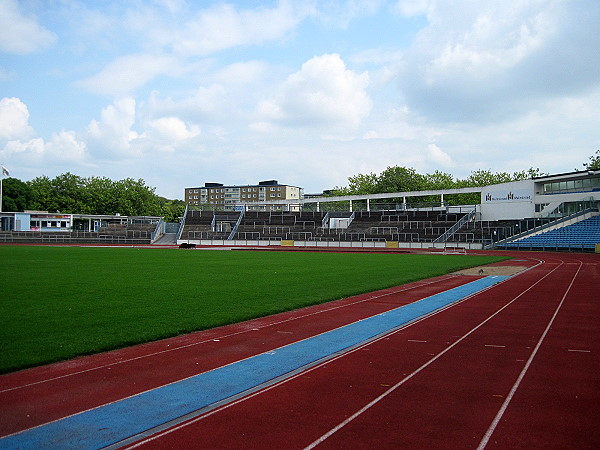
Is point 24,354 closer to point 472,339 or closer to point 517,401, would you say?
point 517,401

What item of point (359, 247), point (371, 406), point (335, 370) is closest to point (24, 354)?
point (335, 370)

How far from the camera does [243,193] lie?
597 feet

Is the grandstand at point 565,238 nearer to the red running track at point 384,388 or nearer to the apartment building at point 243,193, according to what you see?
the red running track at point 384,388

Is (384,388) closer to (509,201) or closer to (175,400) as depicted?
(175,400)

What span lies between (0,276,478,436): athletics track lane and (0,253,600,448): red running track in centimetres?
3

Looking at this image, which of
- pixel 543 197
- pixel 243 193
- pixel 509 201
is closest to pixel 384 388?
pixel 543 197

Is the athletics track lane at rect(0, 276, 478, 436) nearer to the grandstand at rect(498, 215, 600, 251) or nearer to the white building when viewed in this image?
the grandstand at rect(498, 215, 600, 251)

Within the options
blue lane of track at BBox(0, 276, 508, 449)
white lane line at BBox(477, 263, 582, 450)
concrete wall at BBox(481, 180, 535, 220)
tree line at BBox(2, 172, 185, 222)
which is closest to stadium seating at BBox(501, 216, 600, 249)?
concrete wall at BBox(481, 180, 535, 220)

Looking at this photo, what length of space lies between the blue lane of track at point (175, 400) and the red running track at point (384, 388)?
0.31m

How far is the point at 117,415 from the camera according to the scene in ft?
19.9

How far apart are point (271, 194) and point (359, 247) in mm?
119859

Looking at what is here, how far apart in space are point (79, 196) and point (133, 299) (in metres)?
91.2

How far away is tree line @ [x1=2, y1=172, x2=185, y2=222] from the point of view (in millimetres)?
91575

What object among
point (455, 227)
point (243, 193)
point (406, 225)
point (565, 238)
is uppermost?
point (243, 193)
